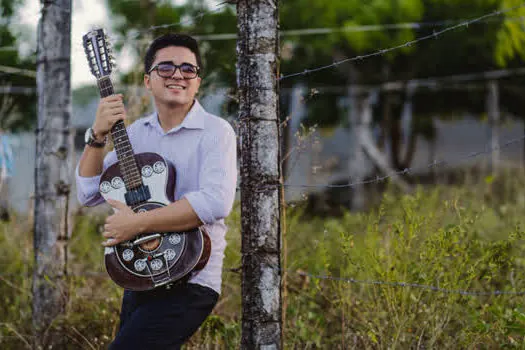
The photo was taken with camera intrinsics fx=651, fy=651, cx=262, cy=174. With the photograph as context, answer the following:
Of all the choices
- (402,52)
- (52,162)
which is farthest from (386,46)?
(402,52)

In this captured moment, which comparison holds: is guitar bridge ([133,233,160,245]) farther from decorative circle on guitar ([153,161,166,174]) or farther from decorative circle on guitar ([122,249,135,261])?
decorative circle on guitar ([153,161,166,174])

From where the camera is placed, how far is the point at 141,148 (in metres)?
2.66

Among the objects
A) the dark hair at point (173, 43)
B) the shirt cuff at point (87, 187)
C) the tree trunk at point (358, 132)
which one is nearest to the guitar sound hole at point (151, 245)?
the shirt cuff at point (87, 187)

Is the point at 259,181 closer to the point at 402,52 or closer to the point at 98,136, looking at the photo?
the point at 98,136

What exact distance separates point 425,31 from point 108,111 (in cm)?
1124

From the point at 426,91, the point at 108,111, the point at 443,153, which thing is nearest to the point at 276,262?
the point at 108,111

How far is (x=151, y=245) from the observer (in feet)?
7.95

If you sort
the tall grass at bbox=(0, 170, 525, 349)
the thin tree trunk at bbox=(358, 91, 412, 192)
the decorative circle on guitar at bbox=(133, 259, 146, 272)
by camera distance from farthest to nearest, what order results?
the thin tree trunk at bbox=(358, 91, 412, 192), the tall grass at bbox=(0, 170, 525, 349), the decorative circle on guitar at bbox=(133, 259, 146, 272)

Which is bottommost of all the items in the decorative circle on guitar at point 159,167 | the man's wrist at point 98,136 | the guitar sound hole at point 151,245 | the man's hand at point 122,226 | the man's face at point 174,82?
the guitar sound hole at point 151,245

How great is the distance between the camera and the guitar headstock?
2672 mm

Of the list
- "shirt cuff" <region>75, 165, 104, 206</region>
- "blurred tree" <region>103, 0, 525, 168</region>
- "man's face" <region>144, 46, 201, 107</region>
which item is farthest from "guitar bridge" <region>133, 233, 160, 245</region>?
"blurred tree" <region>103, 0, 525, 168</region>

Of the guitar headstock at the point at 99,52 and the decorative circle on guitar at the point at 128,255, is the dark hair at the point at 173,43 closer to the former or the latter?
the guitar headstock at the point at 99,52

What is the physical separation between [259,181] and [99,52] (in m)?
0.85

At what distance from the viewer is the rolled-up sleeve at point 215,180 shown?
7.66 ft
